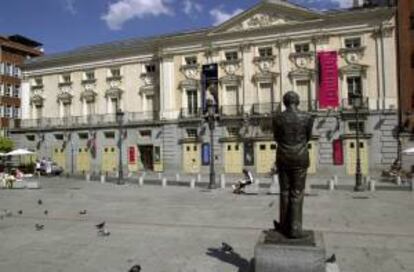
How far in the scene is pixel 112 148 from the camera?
144 ft

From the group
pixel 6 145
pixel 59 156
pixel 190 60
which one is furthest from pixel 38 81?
pixel 190 60

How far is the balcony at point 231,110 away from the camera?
126ft

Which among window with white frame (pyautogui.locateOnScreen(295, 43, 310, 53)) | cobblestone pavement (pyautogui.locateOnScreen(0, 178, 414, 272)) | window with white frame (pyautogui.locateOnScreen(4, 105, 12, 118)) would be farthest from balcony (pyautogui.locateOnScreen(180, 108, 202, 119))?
window with white frame (pyautogui.locateOnScreen(4, 105, 12, 118))

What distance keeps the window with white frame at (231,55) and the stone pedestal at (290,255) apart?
32.7 meters

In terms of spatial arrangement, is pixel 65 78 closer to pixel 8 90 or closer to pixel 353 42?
pixel 8 90

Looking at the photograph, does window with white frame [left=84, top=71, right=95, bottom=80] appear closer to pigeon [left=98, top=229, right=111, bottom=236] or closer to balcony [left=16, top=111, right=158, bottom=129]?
balcony [left=16, top=111, right=158, bottom=129]

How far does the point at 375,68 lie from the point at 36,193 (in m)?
23.4

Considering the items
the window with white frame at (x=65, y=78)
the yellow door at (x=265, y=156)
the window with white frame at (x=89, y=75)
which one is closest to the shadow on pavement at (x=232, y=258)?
the yellow door at (x=265, y=156)

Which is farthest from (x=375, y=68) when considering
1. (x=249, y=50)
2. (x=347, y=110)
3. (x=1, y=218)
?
(x=1, y=218)

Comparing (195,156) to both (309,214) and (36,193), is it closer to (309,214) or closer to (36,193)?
(36,193)

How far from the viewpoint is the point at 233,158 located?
3841 centimetres

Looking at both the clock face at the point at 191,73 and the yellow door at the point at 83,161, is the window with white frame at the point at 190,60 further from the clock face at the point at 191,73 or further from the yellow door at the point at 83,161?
the yellow door at the point at 83,161

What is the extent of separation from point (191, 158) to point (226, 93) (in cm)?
571

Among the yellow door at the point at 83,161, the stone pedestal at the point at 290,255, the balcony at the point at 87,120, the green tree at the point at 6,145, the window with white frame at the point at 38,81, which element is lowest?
the stone pedestal at the point at 290,255
